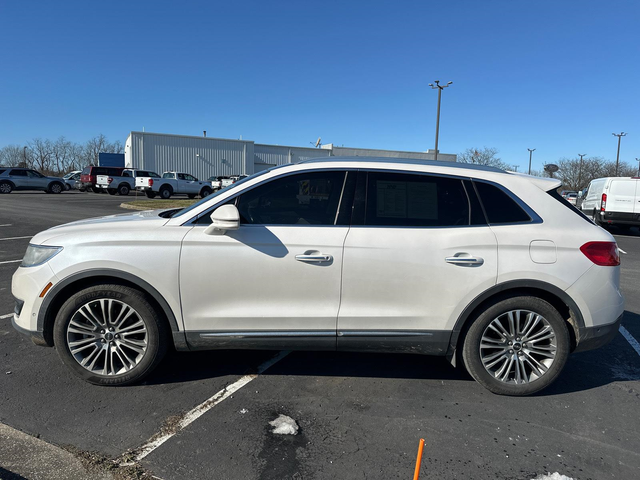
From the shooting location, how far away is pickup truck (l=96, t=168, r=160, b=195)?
30594 millimetres

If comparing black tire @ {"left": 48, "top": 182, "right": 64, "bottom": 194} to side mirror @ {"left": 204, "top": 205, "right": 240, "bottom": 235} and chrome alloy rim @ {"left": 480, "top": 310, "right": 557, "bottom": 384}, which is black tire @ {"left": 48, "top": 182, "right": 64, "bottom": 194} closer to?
side mirror @ {"left": 204, "top": 205, "right": 240, "bottom": 235}

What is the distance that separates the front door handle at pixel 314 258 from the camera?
323 cm

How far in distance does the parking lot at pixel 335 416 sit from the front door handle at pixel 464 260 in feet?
3.46

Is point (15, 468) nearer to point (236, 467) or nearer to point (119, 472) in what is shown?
point (119, 472)

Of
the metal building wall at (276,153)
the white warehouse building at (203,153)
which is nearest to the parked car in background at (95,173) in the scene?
the white warehouse building at (203,153)

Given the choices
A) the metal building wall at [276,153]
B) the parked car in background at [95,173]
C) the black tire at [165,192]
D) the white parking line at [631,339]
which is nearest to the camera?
the white parking line at [631,339]

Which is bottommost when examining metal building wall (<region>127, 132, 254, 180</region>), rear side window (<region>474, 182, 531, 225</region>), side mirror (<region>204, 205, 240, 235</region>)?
side mirror (<region>204, 205, 240, 235</region>)

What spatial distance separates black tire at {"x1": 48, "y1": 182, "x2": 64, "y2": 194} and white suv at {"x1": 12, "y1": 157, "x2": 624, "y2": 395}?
3264 centimetres

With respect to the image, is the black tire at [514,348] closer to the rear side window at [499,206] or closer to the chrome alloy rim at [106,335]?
the rear side window at [499,206]

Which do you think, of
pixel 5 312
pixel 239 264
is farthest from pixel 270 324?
pixel 5 312

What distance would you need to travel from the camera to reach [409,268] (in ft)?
10.7

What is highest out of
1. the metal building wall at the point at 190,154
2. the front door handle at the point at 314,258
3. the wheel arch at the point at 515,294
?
the metal building wall at the point at 190,154

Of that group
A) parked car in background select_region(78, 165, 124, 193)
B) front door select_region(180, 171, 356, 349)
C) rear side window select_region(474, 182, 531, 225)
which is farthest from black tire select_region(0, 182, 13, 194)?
rear side window select_region(474, 182, 531, 225)

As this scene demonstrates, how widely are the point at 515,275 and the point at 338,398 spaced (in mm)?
1603
